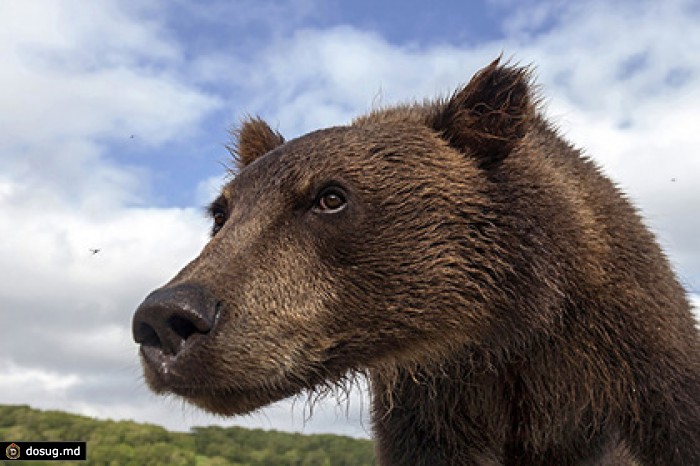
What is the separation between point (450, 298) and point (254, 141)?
2694 mm

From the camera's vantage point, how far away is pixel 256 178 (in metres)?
5.90

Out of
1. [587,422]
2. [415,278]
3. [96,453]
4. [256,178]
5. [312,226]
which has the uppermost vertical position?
[96,453]

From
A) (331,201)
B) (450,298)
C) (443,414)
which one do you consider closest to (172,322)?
(331,201)

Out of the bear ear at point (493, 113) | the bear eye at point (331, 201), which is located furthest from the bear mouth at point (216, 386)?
the bear ear at point (493, 113)

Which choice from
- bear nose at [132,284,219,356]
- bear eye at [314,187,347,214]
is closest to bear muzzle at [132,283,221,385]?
bear nose at [132,284,219,356]

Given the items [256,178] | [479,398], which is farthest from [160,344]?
[479,398]

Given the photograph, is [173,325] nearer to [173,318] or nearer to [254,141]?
[173,318]

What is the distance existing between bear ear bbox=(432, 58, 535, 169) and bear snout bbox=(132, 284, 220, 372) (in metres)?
2.37

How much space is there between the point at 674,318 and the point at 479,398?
1616 mm

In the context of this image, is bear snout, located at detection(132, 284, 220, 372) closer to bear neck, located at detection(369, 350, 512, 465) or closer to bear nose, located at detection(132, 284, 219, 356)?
bear nose, located at detection(132, 284, 219, 356)

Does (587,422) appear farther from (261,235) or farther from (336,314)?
(261,235)

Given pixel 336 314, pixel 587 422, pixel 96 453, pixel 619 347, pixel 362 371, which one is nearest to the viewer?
pixel 336 314

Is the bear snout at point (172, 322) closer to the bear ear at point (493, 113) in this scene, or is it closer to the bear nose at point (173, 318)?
the bear nose at point (173, 318)

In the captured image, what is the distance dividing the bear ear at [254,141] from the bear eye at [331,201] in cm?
202
